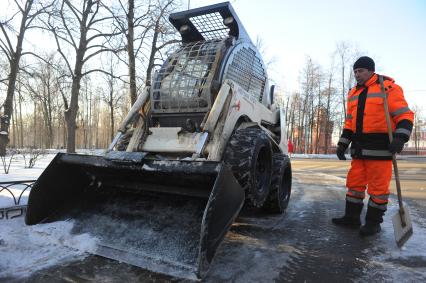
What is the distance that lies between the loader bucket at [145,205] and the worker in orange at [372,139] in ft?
6.34

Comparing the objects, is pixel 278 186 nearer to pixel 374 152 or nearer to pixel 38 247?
pixel 374 152

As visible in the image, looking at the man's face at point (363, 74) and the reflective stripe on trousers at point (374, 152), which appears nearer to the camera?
the reflective stripe on trousers at point (374, 152)

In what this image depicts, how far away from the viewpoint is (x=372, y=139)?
14.6 feet

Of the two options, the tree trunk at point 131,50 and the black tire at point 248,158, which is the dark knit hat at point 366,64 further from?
the tree trunk at point 131,50

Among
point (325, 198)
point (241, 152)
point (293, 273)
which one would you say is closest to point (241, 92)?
point (241, 152)

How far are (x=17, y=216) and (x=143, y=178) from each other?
2097 mm

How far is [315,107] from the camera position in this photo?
41844mm

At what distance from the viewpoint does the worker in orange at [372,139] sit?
4309mm

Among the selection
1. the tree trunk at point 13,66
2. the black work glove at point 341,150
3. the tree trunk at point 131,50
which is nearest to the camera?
the black work glove at point 341,150

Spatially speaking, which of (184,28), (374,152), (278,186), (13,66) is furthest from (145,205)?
(13,66)

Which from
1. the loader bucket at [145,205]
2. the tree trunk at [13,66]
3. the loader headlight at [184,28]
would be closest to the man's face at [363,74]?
the loader bucket at [145,205]

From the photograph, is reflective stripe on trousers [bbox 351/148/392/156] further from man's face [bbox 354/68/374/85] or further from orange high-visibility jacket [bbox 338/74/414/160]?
man's face [bbox 354/68/374/85]

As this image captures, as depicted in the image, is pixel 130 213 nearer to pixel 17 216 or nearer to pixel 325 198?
pixel 17 216

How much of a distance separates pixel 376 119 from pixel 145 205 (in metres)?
2.90
